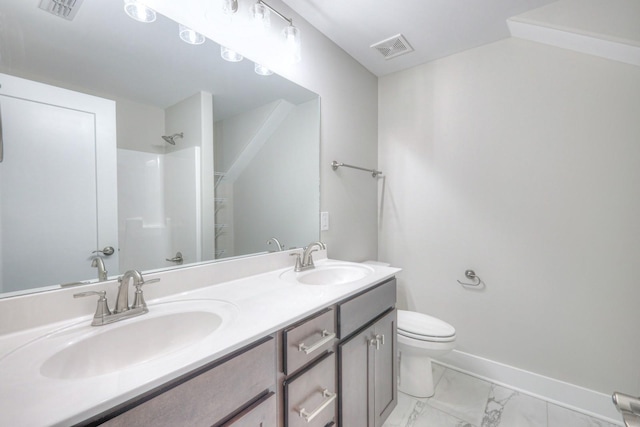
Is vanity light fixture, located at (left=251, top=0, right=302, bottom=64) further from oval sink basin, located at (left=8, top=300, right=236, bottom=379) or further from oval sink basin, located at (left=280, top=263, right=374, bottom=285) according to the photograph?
oval sink basin, located at (left=8, top=300, right=236, bottom=379)

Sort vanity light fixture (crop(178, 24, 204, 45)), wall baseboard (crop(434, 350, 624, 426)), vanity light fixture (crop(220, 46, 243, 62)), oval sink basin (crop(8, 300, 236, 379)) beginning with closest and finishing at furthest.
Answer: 1. oval sink basin (crop(8, 300, 236, 379))
2. vanity light fixture (crop(178, 24, 204, 45))
3. vanity light fixture (crop(220, 46, 243, 62))
4. wall baseboard (crop(434, 350, 624, 426))

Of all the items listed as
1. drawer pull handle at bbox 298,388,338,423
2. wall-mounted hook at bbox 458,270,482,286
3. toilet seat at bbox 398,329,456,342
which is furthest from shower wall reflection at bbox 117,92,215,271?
wall-mounted hook at bbox 458,270,482,286

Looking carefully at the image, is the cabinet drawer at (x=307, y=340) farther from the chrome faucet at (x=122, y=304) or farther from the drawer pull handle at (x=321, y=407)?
the chrome faucet at (x=122, y=304)

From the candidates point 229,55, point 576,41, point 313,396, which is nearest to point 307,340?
point 313,396

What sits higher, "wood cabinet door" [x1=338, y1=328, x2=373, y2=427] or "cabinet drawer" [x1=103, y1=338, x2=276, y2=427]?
"cabinet drawer" [x1=103, y1=338, x2=276, y2=427]

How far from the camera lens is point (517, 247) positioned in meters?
1.76

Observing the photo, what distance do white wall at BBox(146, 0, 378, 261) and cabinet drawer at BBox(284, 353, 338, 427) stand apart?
934mm

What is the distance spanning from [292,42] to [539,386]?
103 inches

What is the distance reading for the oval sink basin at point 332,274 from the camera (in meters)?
1.40

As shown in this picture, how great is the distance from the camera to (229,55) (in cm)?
128

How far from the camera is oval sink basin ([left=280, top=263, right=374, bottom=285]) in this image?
1397mm

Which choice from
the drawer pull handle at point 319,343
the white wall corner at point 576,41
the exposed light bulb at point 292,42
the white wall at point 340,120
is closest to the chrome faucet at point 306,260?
the white wall at point 340,120

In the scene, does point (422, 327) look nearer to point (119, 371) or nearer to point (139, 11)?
point (119, 371)

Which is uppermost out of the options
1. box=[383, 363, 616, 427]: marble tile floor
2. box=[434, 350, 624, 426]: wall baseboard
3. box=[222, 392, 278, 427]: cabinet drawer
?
box=[222, 392, 278, 427]: cabinet drawer
